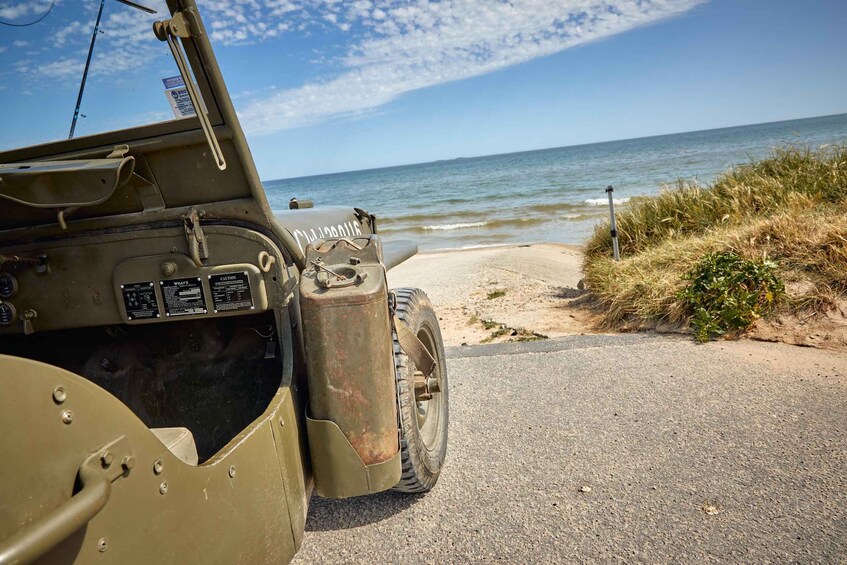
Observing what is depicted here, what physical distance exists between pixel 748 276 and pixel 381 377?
391cm

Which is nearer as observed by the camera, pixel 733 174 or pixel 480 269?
pixel 733 174

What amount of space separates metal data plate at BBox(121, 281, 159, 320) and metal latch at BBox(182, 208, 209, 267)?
22 centimetres

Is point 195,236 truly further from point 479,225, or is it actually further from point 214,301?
point 479,225

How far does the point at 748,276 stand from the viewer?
475cm

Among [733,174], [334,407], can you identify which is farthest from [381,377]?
[733,174]

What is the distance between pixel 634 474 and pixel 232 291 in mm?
2097

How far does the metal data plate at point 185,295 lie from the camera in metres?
2.15

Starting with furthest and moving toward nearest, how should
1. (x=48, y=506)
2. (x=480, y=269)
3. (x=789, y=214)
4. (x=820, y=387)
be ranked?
(x=480, y=269)
(x=789, y=214)
(x=820, y=387)
(x=48, y=506)

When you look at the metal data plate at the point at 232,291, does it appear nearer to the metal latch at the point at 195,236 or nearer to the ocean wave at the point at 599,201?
the metal latch at the point at 195,236

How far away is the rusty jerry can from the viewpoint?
2.00 metres

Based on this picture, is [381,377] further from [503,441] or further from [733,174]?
[733,174]

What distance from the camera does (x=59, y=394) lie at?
1139 millimetres

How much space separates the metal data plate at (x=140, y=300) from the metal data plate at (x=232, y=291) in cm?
24

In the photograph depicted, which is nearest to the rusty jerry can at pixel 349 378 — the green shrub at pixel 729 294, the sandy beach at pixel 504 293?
the green shrub at pixel 729 294
